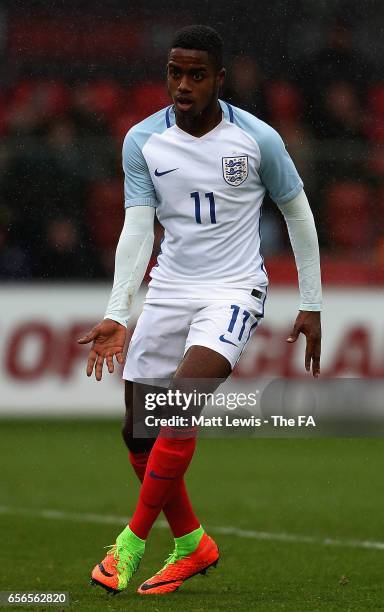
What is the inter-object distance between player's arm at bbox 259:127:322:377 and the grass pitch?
935mm

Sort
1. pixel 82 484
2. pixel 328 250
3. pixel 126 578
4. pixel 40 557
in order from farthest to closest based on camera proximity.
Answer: pixel 328 250
pixel 82 484
pixel 40 557
pixel 126 578

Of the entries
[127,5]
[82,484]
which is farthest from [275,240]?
[82,484]

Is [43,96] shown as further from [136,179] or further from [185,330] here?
[185,330]

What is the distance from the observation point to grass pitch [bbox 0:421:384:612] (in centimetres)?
534

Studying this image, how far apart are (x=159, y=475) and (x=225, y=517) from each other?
2714 mm

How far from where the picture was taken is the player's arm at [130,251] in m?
5.05

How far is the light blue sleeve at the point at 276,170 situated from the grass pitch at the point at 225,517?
1502 millimetres

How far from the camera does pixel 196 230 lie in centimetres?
530

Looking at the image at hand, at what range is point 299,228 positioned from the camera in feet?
17.8

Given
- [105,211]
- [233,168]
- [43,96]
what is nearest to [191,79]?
[233,168]

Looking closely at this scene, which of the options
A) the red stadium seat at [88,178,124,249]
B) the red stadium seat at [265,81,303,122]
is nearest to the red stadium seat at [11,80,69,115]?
the red stadium seat at [88,178,124,249]

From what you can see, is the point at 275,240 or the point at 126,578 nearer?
the point at 126,578

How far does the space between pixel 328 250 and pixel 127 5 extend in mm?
3613

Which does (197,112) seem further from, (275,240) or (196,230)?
(275,240)
